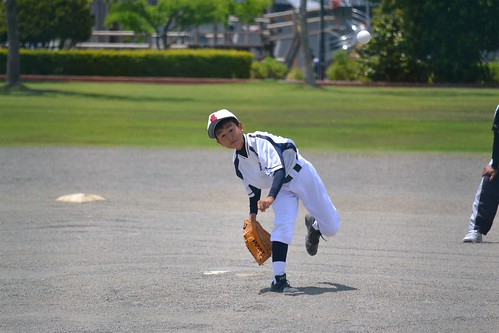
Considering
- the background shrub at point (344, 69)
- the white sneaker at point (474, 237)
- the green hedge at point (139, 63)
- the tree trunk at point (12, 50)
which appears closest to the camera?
the white sneaker at point (474, 237)

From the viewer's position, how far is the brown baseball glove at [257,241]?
31.0 ft

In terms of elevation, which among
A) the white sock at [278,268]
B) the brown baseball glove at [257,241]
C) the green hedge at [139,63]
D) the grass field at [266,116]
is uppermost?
the brown baseball glove at [257,241]

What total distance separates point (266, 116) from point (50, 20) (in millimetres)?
34439

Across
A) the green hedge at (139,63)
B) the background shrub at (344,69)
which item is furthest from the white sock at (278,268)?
the green hedge at (139,63)

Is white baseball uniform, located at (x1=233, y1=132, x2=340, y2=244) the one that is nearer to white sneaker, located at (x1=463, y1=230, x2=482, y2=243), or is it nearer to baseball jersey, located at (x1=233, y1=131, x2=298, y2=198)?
baseball jersey, located at (x1=233, y1=131, x2=298, y2=198)

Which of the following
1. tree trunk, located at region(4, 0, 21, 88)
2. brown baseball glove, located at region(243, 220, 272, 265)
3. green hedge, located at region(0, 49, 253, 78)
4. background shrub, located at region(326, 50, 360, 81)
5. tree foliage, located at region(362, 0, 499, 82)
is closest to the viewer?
brown baseball glove, located at region(243, 220, 272, 265)

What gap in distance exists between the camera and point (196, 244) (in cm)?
1235

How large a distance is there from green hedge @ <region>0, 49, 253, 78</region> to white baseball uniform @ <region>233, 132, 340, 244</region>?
173ft

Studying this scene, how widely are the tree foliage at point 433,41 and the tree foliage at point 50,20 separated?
69.1 feet

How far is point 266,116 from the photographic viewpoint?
122 feet

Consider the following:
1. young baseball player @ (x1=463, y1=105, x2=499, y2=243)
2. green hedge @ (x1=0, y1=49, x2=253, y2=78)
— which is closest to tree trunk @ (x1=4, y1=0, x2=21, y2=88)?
green hedge @ (x1=0, y1=49, x2=253, y2=78)

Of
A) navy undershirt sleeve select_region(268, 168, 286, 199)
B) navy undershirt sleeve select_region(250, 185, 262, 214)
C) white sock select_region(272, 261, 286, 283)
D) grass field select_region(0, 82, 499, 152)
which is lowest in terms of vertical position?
grass field select_region(0, 82, 499, 152)

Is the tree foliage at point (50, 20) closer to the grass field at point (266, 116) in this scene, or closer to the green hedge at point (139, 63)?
the green hedge at point (139, 63)

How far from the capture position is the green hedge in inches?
2457
